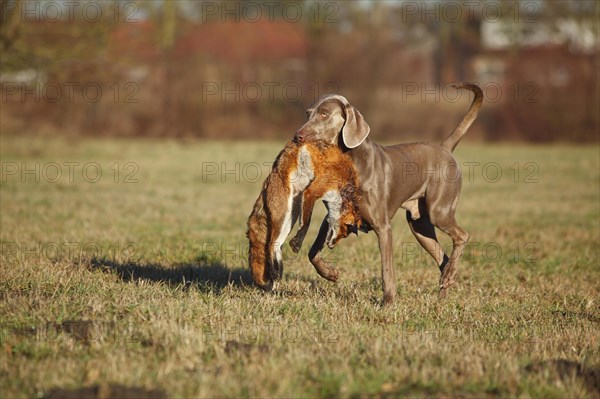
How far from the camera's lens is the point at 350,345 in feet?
15.9

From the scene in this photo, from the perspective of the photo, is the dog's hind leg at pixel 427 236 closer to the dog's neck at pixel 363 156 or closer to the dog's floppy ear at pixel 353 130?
the dog's neck at pixel 363 156

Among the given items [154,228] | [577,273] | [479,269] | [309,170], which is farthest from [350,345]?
[154,228]

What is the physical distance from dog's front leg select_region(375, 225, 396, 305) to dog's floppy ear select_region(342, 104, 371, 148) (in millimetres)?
721

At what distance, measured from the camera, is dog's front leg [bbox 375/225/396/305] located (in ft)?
21.0

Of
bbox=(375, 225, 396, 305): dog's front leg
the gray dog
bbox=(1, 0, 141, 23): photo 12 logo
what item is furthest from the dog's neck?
bbox=(1, 0, 141, 23): photo 12 logo

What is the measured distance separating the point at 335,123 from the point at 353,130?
0.17 meters

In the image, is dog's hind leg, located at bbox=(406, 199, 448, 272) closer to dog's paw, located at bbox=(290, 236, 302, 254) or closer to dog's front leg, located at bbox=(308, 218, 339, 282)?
dog's front leg, located at bbox=(308, 218, 339, 282)

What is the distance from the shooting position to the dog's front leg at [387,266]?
21.0 feet

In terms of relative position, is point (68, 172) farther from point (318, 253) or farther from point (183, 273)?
point (318, 253)

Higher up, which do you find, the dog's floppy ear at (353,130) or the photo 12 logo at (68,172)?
the dog's floppy ear at (353,130)

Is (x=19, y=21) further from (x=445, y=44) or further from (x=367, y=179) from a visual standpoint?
(x=445, y=44)

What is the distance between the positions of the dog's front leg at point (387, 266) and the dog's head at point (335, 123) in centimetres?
74

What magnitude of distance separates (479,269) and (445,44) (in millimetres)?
40568

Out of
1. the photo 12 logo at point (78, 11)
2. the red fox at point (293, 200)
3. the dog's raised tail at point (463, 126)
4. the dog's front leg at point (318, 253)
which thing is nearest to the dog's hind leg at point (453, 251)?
the dog's raised tail at point (463, 126)
